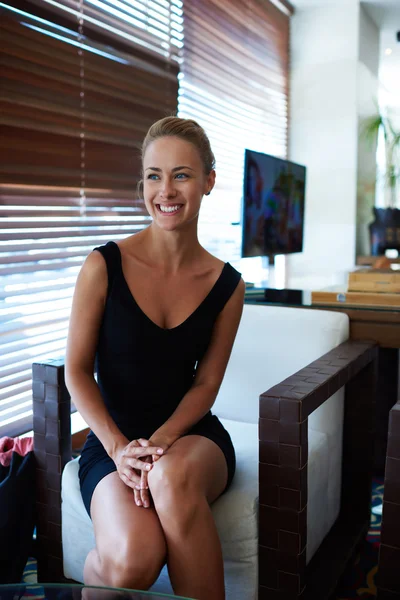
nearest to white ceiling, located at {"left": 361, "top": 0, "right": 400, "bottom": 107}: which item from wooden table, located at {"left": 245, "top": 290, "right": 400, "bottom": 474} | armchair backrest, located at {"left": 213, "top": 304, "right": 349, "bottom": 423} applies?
wooden table, located at {"left": 245, "top": 290, "right": 400, "bottom": 474}

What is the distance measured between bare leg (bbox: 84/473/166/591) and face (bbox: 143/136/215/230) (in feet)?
2.14

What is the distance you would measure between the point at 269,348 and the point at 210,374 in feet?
1.49

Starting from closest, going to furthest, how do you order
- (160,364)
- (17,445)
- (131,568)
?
(131,568)
(160,364)
(17,445)

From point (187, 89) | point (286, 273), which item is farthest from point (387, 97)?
point (187, 89)

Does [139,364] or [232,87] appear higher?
[232,87]

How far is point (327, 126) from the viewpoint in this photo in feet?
15.9

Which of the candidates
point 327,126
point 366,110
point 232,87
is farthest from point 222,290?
point 366,110

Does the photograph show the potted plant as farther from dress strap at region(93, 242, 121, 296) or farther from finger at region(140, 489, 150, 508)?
finger at region(140, 489, 150, 508)

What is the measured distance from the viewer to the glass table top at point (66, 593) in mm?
947

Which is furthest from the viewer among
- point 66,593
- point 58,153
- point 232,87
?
point 232,87

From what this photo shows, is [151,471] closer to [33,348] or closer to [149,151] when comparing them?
[149,151]

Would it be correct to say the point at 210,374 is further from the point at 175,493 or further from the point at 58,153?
the point at 58,153

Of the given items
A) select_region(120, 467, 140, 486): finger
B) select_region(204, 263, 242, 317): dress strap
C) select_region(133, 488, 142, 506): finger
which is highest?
select_region(204, 263, 242, 317): dress strap

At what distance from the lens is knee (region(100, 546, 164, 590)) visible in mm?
1221
